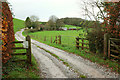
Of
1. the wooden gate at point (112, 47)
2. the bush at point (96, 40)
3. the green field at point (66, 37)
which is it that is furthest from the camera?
the green field at point (66, 37)

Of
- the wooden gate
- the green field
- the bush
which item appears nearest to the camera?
the wooden gate

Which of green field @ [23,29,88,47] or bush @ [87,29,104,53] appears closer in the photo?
bush @ [87,29,104,53]

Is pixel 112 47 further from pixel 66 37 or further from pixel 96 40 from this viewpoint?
pixel 66 37

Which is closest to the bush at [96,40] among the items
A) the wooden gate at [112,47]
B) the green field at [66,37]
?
the wooden gate at [112,47]

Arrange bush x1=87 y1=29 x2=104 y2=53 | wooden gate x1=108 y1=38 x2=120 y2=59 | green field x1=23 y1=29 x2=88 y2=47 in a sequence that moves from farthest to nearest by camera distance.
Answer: green field x1=23 y1=29 x2=88 y2=47 → bush x1=87 y1=29 x2=104 y2=53 → wooden gate x1=108 y1=38 x2=120 y2=59

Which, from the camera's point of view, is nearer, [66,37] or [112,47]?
[112,47]

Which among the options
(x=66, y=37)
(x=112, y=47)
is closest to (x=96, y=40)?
(x=112, y=47)

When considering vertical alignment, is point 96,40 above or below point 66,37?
above

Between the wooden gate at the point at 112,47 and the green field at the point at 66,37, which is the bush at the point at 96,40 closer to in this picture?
the wooden gate at the point at 112,47

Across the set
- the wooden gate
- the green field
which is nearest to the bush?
the wooden gate

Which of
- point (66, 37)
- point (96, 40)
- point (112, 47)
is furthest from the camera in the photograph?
point (66, 37)

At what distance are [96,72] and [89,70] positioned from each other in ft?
1.23

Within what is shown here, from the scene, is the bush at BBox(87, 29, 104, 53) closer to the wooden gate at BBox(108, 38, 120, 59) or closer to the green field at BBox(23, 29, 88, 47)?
the wooden gate at BBox(108, 38, 120, 59)

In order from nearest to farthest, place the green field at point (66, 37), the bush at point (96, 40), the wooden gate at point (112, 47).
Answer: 1. the wooden gate at point (112, 47)
2. the bush at point (96, 40)
3. the green field at point (66, 37)
